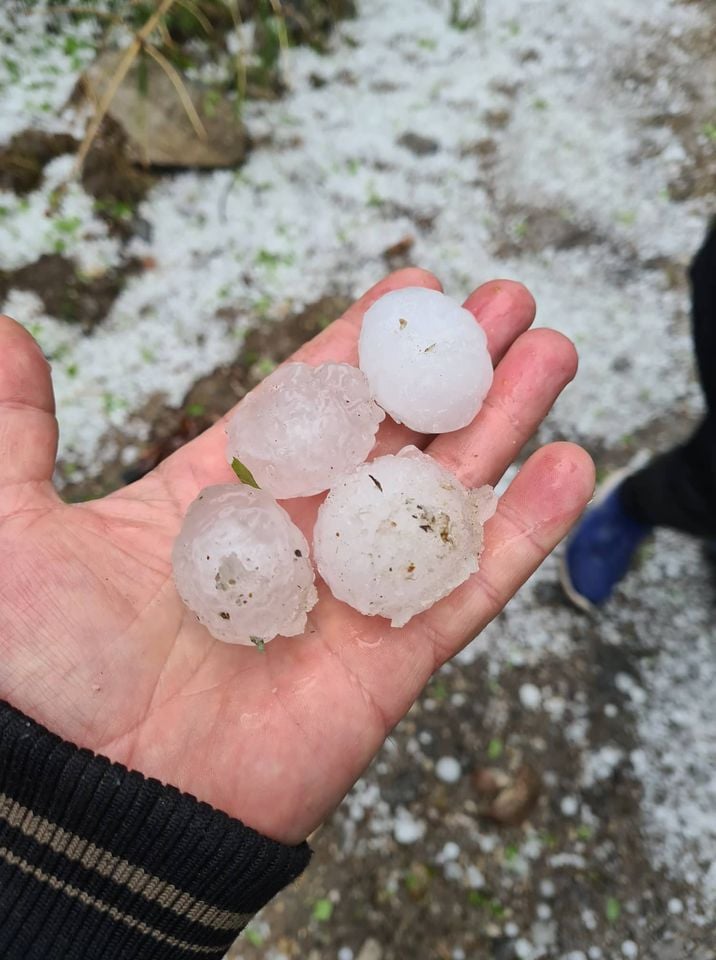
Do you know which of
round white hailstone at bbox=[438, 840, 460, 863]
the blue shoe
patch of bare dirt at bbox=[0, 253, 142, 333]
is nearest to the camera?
round white hailstone at bbox=[438, 840, 460, 863]

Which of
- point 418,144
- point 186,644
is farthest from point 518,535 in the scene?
point 418,144

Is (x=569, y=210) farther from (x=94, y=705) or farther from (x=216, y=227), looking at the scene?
(x=94, y=705)

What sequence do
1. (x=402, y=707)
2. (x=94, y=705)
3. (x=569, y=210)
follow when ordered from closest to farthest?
(x=94, y=705) → (x=402, y=707) → (x=569, y=210)

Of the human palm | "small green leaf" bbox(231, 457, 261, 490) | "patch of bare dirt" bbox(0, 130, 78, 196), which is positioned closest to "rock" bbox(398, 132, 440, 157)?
"patch of bare dirt" bbox(0, 130, 78, 196)

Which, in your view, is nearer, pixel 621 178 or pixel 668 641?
pixel 668 641

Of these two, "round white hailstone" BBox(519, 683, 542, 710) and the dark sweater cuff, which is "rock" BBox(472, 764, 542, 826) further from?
the dark sweater cuff

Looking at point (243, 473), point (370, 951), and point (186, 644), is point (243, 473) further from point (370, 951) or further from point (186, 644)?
point (370, 951)

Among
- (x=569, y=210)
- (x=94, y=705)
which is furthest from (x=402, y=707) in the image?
(x=569, y=210)
